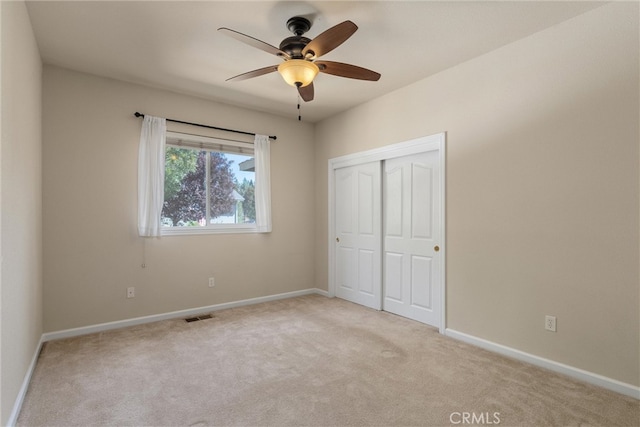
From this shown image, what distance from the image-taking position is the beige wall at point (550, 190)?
227 cm

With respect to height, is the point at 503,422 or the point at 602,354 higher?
the point at 602,354

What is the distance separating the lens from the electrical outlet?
259cm

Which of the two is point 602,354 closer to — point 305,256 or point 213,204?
point 305,256

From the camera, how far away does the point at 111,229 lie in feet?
11.6

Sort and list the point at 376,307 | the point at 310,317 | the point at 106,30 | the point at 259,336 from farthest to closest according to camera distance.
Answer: the point at 376,307 → the point at 310,317 → the point at 259,336 → the point at 106,30

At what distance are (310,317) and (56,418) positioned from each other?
2416 millimetres

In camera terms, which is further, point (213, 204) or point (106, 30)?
point (213, 204)

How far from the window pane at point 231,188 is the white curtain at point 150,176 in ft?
2.17

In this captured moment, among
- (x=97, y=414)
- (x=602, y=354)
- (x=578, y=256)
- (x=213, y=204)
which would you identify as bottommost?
(x=97, y=414)

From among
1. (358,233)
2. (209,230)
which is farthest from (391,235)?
(209,230)

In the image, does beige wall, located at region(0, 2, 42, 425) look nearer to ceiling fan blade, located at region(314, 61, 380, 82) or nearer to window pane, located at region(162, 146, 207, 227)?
window pane, located at region(162, 146, 207, 227)

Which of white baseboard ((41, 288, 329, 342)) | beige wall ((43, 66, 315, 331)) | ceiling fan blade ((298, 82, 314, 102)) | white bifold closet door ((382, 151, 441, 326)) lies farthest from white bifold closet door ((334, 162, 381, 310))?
ceiling fan blade ((298, 82, 314, 102))

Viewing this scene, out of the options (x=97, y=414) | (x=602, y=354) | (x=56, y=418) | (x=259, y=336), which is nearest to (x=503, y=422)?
(x=602, y=354)

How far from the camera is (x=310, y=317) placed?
12.8 ft
